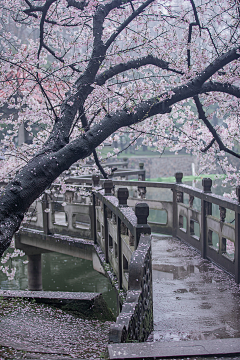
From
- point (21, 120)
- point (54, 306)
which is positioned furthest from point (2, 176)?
point (54, 306)

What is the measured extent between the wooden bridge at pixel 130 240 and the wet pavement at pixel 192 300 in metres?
0.24

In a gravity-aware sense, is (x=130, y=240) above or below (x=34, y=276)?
above

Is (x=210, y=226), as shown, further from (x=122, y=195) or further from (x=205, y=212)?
(x=122, y=195)

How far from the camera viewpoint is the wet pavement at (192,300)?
4371 millimetres

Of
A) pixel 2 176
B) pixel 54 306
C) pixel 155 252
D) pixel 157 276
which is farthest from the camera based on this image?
pixel 2 176

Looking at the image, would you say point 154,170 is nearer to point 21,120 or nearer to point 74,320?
point 21,120

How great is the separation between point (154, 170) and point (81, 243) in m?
38.9

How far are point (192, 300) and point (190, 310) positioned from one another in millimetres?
400

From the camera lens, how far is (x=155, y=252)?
847cm

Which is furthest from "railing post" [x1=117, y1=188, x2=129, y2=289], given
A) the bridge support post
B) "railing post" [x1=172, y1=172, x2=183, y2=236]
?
the bridge support post

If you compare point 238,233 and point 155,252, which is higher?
point 238,233

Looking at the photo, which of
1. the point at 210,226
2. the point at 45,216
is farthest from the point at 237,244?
the point at 45,216

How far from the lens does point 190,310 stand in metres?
5.07

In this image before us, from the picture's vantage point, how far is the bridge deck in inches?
113
